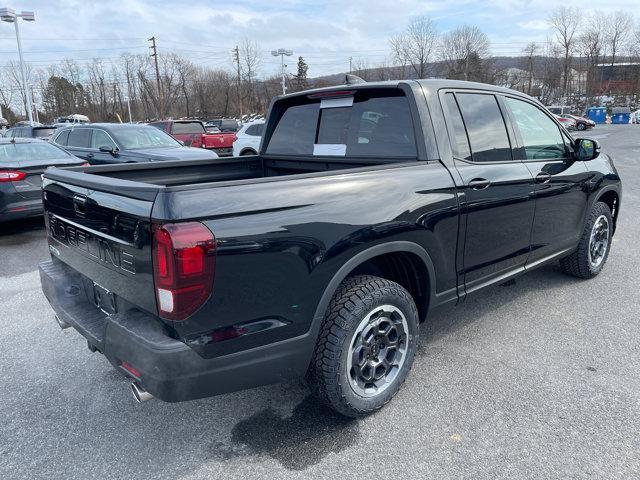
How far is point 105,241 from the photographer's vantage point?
2402mm

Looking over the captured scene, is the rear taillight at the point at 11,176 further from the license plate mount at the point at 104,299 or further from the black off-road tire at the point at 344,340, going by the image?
the black off-road tire at the point at 344,340

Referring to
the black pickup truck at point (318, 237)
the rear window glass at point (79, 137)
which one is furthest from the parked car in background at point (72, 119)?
the black pickup truck at point (318, 237)

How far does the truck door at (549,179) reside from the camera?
12.7 feet

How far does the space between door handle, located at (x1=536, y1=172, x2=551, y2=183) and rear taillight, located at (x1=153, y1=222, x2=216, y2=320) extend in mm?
2828

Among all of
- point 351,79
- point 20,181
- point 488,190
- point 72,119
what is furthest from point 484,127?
point 72,119

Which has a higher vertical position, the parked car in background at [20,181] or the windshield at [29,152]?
the windshield at [29,152]

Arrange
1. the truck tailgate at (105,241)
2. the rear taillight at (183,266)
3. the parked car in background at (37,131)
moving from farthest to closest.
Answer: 1. the parked car in background at (37,131)
2. the truck tailgate at (105,241)
3. the rear taillight at (183,266)

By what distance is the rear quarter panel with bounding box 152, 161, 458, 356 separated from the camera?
211cm

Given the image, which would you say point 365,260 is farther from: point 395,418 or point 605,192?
point 605,192

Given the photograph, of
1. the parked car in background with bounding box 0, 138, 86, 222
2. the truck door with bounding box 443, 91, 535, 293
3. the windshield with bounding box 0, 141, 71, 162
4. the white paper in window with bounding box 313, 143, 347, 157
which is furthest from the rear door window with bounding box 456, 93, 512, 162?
the windshield with bounding box 0, 141, 71, 162

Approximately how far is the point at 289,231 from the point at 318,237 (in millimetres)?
176

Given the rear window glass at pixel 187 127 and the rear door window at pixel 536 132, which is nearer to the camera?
the rear door window at pixel 536 132

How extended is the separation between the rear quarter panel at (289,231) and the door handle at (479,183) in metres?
0.47

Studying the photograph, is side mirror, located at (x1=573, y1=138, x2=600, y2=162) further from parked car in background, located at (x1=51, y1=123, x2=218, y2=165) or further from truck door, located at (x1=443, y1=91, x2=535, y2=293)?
parked car in background, located at (x1=51, y1=123, x2=218, y2=165)
